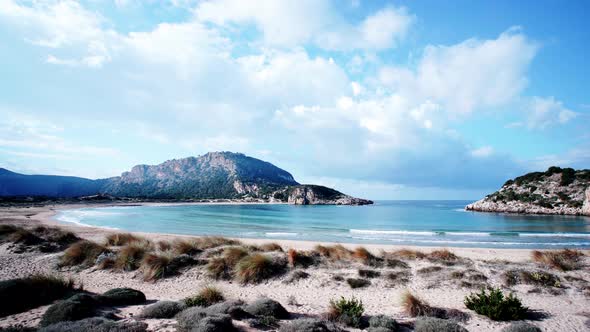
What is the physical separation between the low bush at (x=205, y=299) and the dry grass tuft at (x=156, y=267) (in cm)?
427

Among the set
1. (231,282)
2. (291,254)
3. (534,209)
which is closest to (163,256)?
(231,282)

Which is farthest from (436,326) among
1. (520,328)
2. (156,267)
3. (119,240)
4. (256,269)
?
(119,240)

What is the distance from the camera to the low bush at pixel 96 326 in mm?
6016

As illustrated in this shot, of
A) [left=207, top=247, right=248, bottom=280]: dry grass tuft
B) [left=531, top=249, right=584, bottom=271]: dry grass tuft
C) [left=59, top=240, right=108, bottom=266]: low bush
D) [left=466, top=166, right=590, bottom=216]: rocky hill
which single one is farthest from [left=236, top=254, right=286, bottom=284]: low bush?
[left=466, top=166, right=590, bottom=216]: rocky hill

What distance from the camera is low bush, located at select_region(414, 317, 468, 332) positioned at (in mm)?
6715

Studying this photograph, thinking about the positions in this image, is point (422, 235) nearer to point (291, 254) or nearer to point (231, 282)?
point (291, 254)

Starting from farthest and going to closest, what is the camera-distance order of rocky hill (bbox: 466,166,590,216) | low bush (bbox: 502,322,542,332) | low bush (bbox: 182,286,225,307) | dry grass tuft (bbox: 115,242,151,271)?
1. rocky hill (bbox: 466,166,590,216)
2. dry grass tuft (bbox: 115,242,151,271)
3. low bush (bbox: 182,286,225,307)
4. low bush (bbox: 502,322,542,332)

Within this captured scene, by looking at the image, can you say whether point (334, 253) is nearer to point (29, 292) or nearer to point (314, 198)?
point (29, 292)

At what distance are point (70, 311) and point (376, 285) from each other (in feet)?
32.2

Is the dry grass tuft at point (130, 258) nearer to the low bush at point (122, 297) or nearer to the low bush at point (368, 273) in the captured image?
the low bush at point (122, 297)

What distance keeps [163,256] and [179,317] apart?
6.83 meters

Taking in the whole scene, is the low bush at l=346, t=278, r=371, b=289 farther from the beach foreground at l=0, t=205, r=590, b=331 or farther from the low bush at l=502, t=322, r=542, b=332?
the low bush at l=502, t=322, r=542, b=332

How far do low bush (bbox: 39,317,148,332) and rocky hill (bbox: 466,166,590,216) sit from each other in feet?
229

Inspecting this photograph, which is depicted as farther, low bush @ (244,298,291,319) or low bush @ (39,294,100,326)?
low bush @ (244,298,291,319)
